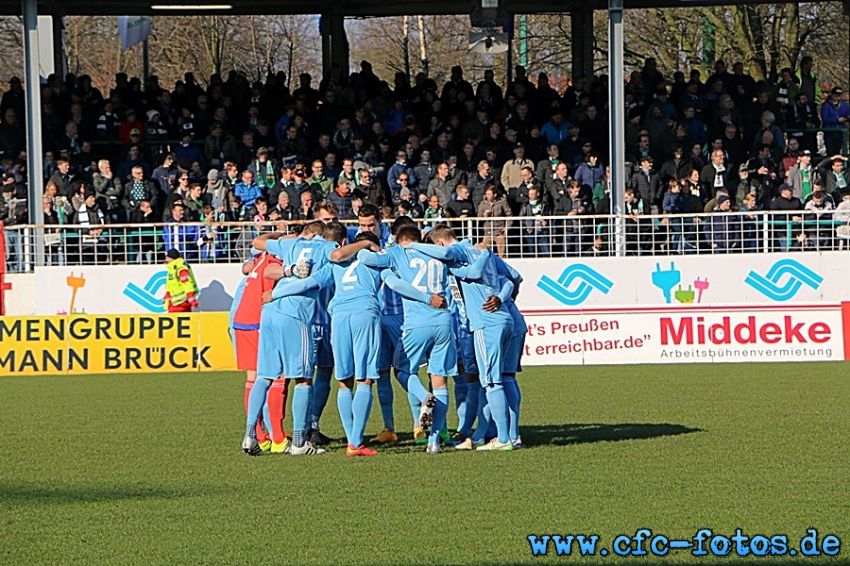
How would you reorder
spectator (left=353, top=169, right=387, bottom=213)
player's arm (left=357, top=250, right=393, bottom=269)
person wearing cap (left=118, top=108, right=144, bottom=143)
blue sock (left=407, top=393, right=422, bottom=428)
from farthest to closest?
person wearing cap (left=118, top=108, right=144, bottom=143), spectator (left=353, top=169, right=387, bottom=213), blue sock (left=407, top=393, right=422, bottom=428), player's arm (left=357, top=250, right=393, bottom=269)

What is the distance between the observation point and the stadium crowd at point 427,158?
79.4 ft

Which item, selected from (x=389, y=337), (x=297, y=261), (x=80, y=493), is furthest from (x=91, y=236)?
(x=80, y=493)

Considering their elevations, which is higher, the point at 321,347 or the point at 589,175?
the point at 589,175

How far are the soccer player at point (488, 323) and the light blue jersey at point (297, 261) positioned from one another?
72cm

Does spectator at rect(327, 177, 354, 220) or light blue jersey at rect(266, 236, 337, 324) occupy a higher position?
spectator at rect(327, 177, 354, 220)

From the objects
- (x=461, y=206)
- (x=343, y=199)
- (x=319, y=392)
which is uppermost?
(x=343, y=199)

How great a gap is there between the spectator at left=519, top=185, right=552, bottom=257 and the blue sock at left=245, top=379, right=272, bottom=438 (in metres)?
12.8

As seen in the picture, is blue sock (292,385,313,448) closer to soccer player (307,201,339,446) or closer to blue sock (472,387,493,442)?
soccer player (307,201,339,446)

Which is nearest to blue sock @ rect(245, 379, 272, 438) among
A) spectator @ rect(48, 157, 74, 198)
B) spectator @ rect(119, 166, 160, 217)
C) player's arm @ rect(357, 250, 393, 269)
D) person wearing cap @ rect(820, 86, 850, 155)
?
player's arm @ rect(357, 250, 393, 269)

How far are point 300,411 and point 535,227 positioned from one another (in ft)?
43.1

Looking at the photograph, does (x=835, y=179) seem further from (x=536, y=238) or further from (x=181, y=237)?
(x=181, y=237)

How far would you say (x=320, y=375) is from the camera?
1239cm

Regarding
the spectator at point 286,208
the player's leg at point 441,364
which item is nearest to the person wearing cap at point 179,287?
the spectator at point 286,208

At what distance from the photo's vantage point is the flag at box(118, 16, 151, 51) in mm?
30172
